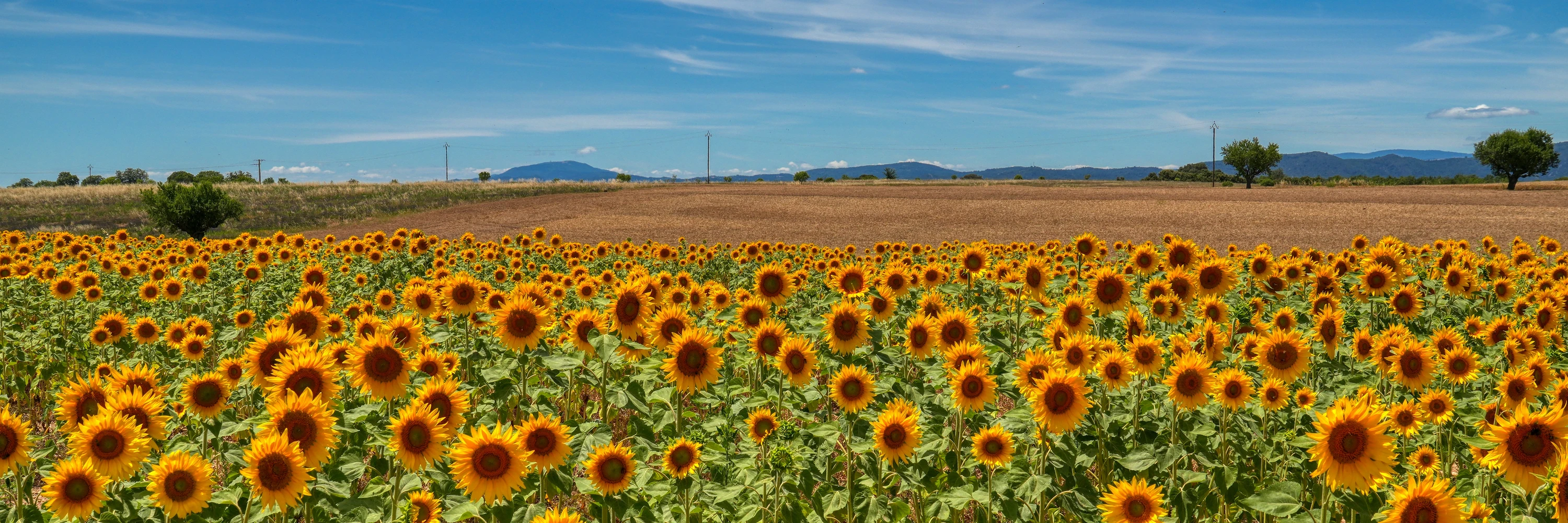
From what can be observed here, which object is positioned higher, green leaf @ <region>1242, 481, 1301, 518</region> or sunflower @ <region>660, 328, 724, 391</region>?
sunflower @ <region>660, 328, 724, 391</region>

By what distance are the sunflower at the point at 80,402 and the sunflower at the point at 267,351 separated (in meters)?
0.58

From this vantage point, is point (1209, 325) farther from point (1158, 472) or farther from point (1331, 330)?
point (1158, 472)

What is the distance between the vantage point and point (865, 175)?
490ft

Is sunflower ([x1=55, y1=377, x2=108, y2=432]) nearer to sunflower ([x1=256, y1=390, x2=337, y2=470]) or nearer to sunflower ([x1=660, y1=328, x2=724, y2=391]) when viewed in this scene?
sunflower ([x1=256, y1=390, x2=337, y2=470])

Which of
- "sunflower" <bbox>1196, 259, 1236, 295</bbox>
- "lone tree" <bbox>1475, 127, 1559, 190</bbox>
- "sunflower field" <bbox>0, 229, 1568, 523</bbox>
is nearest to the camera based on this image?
"sunflower field" <bbox>0, 229, 1568, 523</bbox>

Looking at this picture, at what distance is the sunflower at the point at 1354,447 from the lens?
344cm

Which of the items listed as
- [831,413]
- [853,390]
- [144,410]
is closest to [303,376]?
[144,410]

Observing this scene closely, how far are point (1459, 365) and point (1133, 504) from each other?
125 inches

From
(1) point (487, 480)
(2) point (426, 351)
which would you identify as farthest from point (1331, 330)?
(2) point (426, 351)

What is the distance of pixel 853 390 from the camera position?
4.62 m

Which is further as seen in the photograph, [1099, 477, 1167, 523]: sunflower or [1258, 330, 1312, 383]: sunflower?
[1258, 330, 1312, 383]: sunflower

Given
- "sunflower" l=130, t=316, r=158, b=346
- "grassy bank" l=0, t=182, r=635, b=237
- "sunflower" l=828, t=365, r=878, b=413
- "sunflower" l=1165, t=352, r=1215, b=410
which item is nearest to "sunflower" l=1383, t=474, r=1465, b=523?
"sunflower" l=1165, t=352, r=1215, b=410

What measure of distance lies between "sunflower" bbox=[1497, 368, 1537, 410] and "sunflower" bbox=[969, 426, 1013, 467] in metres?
2.98

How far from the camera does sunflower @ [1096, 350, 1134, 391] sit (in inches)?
178
